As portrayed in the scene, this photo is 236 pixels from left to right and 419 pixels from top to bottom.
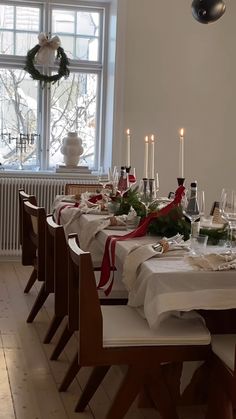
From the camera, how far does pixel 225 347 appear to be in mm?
2264

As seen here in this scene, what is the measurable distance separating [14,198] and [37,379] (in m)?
2.84

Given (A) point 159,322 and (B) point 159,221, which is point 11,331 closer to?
(B) point 159,221

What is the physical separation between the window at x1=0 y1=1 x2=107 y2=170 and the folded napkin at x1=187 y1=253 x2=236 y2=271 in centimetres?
389

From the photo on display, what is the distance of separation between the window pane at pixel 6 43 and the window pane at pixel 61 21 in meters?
0.43

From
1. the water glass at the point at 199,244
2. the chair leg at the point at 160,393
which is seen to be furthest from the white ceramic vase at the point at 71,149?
the chair leg at the point at 160,393

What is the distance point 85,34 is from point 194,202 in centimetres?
368

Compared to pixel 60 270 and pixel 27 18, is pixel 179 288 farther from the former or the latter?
pixel 27 18

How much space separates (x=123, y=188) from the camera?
402 centimetres

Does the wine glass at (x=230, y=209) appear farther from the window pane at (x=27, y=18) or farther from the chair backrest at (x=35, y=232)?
the window pane at (x=27, y=18)

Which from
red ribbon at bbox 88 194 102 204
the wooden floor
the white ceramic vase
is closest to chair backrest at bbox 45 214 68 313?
the wooden floor

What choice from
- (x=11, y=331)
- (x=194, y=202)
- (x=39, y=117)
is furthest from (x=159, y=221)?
(x=39, y=117)

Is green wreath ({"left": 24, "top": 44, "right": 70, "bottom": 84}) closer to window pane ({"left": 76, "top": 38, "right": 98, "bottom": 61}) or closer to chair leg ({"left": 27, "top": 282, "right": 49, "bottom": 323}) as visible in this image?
window pane ({"left": 76, "top": 38, "right": 98, "bottom": 61})

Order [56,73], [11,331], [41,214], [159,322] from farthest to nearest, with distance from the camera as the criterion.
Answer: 1. [56,73]
2. [11,331]
3. [41,214]
4. [159,322]

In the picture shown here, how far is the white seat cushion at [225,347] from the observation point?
217 centimetres
